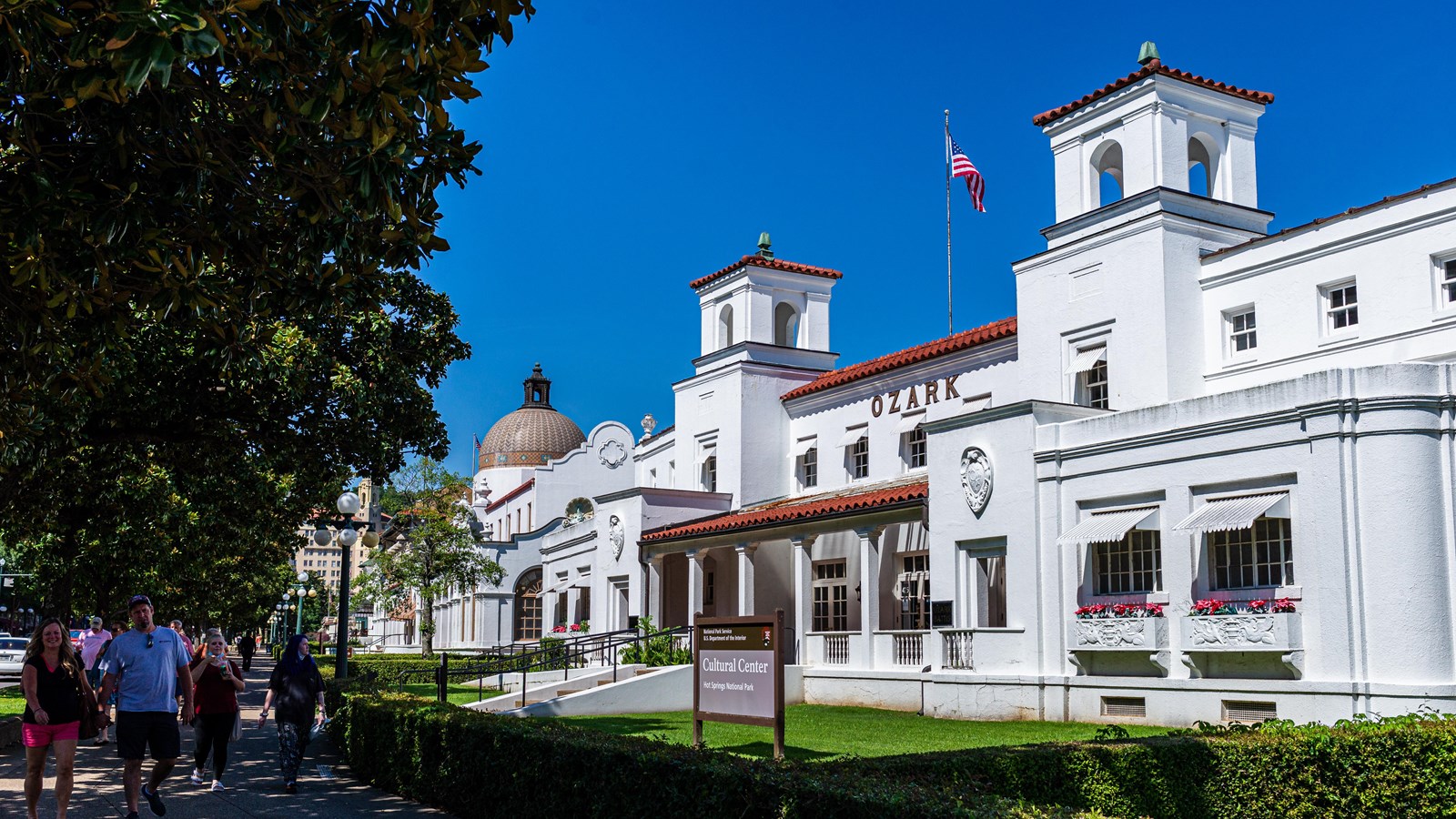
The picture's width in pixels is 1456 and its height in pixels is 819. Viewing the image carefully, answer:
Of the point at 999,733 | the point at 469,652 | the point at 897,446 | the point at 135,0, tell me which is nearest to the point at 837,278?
the point at 897,446

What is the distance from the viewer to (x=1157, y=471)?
68.0 ft

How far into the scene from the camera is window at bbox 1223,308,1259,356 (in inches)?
897

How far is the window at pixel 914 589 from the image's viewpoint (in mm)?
28594

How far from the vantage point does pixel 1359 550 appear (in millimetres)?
17859

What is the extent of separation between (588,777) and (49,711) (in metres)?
4.87

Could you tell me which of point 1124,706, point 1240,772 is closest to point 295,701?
point 1240,772

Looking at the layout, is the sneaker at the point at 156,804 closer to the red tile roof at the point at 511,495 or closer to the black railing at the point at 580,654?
the black railing at the point at 580,654

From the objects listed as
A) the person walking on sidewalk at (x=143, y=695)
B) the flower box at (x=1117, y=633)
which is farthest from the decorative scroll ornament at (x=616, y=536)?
the person walking on sidewalk at (x=143, y=695)

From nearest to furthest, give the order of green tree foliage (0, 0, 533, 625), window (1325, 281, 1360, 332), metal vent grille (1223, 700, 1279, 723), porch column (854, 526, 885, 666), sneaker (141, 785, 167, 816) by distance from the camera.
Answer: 1. green tree foliage (0, 0, 533, 625)
2. sneaker (141, 785, 167, 816)
3. metal vent grille (1223, 700, 1279, 723)
4. window (1325, 281, 1360, 332)
5. porch column (854, 526, 885, 666)

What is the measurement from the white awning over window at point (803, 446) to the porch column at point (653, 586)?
4672 mm

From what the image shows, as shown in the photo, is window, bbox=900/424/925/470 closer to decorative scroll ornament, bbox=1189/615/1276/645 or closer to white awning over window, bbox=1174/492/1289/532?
white awning over window, bbox=1174/492/1289/532

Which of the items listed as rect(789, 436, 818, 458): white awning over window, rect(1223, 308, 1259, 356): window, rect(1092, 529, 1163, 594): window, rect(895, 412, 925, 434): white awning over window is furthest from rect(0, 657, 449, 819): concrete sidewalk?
rect(789, 436, 818, 458): white awning over window

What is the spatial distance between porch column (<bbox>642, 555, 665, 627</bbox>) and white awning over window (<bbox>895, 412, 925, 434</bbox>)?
27.2 ft

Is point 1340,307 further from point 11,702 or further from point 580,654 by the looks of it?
point 11,702
